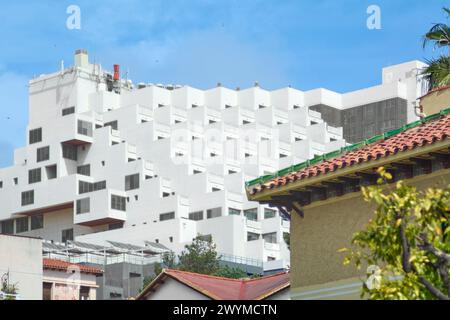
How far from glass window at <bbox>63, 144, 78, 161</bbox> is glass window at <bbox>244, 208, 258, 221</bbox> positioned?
71.3 ft

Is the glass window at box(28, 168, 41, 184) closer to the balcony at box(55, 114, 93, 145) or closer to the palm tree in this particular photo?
the balcony at box(55, 114, 93, 145)

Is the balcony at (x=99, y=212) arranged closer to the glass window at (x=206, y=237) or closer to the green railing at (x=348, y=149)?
the glass window at (x=206, y=237)

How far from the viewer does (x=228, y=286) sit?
34.9 m

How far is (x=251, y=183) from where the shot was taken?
31453 millimetres

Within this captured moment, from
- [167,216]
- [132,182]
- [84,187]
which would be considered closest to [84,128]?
[84,187]

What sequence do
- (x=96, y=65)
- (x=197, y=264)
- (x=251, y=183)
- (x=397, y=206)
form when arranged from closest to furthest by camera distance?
(x=397, y=206) < (x=251, y=183) < (x=197, y=264) < (x=96, y=65)

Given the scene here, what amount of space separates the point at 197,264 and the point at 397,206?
328 ft

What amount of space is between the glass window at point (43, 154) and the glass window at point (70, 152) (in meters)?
1.86

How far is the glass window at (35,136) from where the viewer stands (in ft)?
511

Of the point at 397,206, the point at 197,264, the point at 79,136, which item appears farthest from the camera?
the point at 79,136

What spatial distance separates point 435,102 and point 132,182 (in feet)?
379

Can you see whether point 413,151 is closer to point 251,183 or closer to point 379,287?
point 251,183
